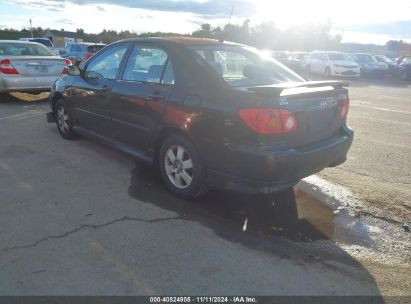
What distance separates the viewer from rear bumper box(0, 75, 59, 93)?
30.5ft

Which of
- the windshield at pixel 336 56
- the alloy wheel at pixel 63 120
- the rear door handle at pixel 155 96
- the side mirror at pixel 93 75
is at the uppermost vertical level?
the side mirror at pixel 93 75

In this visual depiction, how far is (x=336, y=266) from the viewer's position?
3.14 meters

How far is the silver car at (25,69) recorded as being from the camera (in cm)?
929

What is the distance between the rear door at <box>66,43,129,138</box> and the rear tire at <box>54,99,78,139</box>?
0.31 m

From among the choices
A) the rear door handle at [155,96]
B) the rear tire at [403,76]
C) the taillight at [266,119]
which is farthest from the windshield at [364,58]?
the taillight at [266,119]

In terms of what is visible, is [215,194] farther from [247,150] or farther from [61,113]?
[61,113]

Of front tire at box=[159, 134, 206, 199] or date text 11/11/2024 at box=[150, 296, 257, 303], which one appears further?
front tire at box=[159, 134, 206, 199]

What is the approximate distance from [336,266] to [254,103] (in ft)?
4.90

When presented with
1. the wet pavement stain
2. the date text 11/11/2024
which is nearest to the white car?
the wet pavement stain

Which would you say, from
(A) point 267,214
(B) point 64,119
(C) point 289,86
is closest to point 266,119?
(C) point 289,86

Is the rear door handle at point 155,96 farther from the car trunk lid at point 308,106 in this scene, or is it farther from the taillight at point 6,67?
the taillight at point 6,67

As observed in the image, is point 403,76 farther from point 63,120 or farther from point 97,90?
point 97,90

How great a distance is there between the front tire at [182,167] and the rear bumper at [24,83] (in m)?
6.39

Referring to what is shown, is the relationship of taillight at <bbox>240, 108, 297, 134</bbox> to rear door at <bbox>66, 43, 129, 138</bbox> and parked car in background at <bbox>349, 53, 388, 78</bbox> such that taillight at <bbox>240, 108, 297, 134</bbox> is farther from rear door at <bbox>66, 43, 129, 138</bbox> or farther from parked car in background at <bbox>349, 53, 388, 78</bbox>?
parked car in background at <bbox>349, 53, 388, 78</bbox>
